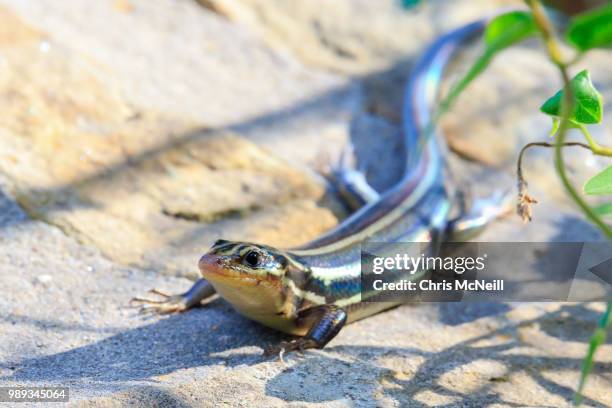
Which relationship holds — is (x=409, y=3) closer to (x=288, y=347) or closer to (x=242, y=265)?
(x=242, y=265)

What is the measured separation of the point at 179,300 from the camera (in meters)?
3.85

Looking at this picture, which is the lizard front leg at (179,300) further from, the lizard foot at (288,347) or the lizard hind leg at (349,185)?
the lizard hind leg at (349,185)

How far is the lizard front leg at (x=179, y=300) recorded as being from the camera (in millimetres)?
3730

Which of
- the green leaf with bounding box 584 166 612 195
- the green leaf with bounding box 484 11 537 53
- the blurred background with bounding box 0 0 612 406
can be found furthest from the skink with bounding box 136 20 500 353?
the green leaf with bounding box 484 11 537 53

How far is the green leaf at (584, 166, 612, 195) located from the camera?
2523 millimetres

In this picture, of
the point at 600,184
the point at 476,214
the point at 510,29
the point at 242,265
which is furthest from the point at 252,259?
the point at 476,214

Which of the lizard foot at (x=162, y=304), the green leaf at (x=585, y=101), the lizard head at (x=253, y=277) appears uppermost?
the green leaf at (x=585, y=101)

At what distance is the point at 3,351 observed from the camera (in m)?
3.14

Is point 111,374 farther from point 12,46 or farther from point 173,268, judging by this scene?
point 12,46

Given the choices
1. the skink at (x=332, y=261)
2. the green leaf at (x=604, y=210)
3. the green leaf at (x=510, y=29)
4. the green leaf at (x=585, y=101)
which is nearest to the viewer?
the green leaf at (x=510, y=29)

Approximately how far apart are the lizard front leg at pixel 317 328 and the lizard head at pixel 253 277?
109 millimetres

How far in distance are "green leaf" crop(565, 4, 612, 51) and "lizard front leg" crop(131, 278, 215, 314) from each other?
2471 millimetres

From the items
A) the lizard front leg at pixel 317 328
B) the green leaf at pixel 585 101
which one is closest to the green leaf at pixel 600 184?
the green leaf at pixel 585 101

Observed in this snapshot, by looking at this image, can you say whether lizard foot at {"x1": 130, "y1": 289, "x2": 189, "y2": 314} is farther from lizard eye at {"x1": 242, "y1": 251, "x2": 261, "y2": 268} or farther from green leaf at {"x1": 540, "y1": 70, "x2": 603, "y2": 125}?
green leaf at {"x1": 540, "y1": 70, "x2": 603, "y2": 125}
